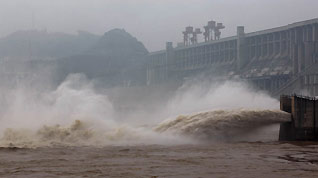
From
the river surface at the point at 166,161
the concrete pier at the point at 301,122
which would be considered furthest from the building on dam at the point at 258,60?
the river surface at the point at 166,161

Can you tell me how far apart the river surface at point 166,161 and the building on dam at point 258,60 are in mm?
53383

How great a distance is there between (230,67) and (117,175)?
87.0 m

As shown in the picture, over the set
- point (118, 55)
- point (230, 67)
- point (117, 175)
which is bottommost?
point (117, 175)

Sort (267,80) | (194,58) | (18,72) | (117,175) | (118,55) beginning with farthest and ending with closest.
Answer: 1. (118,55)
2. (18,72)
3. (194,58)
4. (267,80)
5. (117,175)

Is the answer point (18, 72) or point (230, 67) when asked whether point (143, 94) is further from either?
point (18, 72)

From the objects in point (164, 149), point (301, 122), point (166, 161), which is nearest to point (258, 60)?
point (301, 122)

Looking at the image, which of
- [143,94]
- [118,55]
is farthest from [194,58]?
[118,55]

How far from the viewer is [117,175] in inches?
807

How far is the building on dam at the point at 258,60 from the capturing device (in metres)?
84.4

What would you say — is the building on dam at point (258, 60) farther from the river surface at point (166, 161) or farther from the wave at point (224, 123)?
the river surface at point (166, 161)

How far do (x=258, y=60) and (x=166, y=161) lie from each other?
77885mm

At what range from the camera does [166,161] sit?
24219 mm

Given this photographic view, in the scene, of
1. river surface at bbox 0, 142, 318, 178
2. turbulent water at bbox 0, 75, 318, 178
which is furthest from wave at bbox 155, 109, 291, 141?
river surface at bbox 0, 142, 318, 178

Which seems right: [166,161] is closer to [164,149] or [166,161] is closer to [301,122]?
[164,149]
